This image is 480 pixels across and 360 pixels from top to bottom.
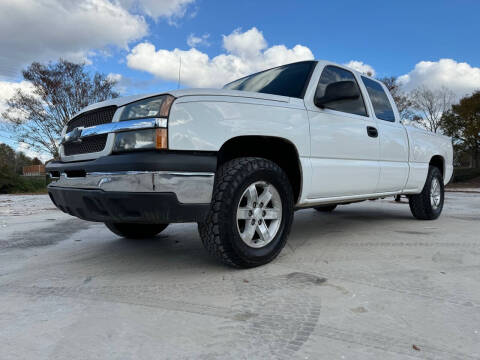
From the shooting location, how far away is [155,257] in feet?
10.2

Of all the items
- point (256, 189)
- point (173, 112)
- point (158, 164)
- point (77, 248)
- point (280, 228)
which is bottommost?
point (77, 248)

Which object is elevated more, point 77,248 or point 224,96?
point 224,96

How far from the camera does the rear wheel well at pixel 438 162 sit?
5.57m

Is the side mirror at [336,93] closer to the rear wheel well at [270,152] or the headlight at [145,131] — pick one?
the rear wheel well at [270,152]

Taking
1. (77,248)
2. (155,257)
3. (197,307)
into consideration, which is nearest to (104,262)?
(155,257)

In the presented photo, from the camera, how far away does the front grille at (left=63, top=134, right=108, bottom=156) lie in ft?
8.55

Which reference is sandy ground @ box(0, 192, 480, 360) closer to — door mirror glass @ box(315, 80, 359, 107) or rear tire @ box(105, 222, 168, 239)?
rear tire @ box(105, 222, 168, 239)

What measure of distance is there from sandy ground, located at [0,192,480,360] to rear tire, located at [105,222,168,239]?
0.21 meters

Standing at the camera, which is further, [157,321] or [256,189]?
[256,189]

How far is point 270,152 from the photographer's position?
3.16m

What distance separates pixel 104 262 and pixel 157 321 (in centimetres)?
136

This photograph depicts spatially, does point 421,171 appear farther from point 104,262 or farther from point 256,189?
point 104,262

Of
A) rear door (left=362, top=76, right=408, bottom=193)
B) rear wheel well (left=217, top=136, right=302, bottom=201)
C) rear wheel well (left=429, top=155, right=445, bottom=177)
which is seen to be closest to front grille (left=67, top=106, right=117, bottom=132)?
rear wheel well (left=217, top=136, right=302, bottom=201)

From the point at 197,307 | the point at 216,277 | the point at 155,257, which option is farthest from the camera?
the point at 155,257
